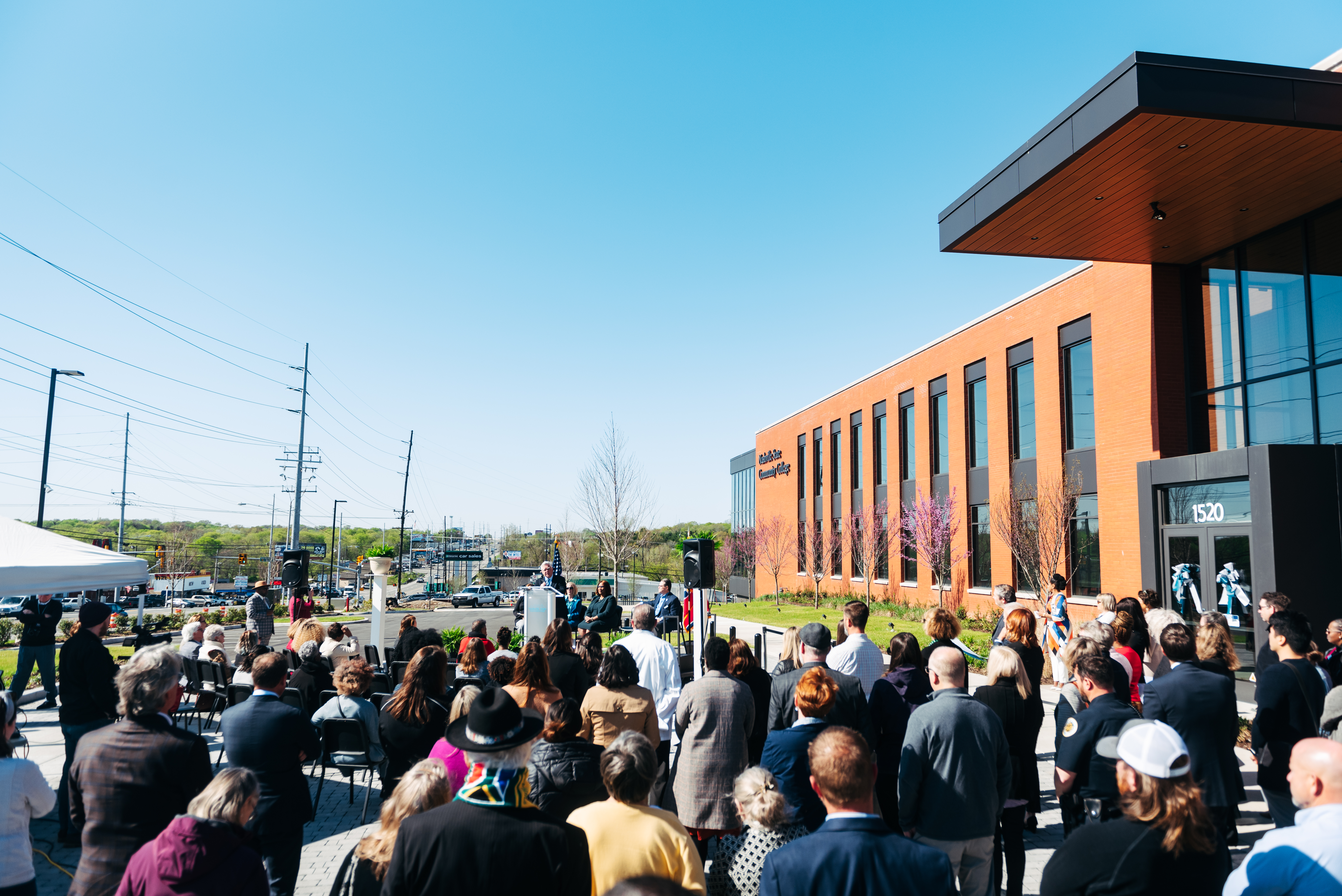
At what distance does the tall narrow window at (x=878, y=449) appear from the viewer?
34.7 meters

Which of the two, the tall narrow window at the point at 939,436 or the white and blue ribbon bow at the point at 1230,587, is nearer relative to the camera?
the white and blue ribbon bow at the point at 1230,587

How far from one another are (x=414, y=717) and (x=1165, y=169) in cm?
1335

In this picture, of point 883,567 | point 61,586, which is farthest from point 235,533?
point 61,586

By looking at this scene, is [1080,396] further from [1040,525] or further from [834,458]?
[834,458]

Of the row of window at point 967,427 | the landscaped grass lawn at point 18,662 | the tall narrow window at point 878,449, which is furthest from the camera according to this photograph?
the tall narrow window at point 878,449

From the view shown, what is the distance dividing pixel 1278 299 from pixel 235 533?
593 feet

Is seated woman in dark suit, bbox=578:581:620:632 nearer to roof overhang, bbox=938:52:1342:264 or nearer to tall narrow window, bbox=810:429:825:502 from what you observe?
roof overhang, bbox=938:52:1342:264

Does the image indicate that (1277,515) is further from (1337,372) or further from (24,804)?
(24,804)

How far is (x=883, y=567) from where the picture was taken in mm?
32812

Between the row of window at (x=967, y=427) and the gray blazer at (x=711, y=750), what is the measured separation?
1388 centimetres

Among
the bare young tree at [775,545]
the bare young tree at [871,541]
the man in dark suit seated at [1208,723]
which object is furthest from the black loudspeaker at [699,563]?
the bare young tree at [775,545]

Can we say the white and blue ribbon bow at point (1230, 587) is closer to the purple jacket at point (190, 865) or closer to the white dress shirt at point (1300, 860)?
the white dress shirt at point (1300, 860)

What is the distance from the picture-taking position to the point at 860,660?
6492 mm

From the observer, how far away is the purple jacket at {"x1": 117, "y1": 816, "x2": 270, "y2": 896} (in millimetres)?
2898
